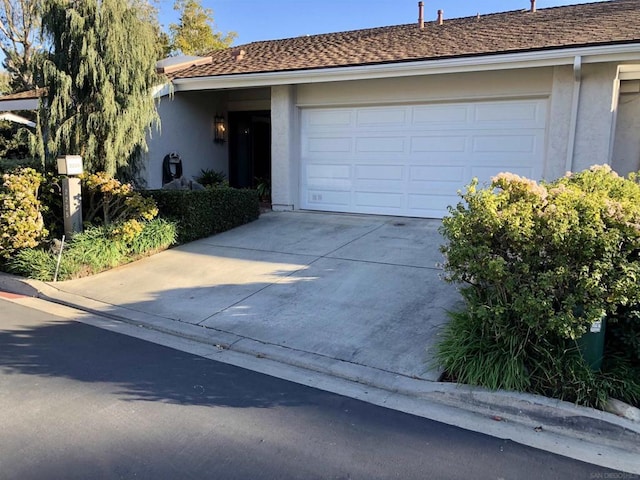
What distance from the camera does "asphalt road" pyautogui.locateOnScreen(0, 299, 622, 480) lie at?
119 inches

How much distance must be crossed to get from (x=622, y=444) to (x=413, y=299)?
2.90m

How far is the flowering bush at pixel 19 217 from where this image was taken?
7609 mm

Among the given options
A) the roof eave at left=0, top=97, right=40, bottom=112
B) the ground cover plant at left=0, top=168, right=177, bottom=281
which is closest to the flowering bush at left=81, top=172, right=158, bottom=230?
the ground cover plant at left=0, top=168, right=177, bottom=281

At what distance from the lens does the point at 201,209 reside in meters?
9.50

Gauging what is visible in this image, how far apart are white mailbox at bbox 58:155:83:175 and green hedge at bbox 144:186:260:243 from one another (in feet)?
5.15

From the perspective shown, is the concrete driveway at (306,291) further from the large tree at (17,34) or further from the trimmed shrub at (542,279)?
the large tree at (17,34)

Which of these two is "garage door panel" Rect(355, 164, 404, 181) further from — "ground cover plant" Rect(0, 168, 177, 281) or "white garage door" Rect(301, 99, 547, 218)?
"ground cover plant" Rect(0, 168, 177, 281)

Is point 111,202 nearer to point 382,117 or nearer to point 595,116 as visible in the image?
point 382,117

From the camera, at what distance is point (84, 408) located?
147 inches

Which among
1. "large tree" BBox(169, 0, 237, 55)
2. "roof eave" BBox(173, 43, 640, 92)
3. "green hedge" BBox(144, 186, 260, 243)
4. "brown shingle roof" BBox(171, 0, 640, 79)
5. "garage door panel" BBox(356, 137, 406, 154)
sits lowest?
"green hedge" BBox(144, 186, 260, 243)

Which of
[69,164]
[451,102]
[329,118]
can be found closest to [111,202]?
[69,164]

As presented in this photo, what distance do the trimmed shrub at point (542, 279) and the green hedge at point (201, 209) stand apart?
6.24 meters

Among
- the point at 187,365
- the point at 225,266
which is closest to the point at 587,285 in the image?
the point at 187,365

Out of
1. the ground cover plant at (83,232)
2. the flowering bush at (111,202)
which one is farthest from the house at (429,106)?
the ground cover plant at (83,232)
